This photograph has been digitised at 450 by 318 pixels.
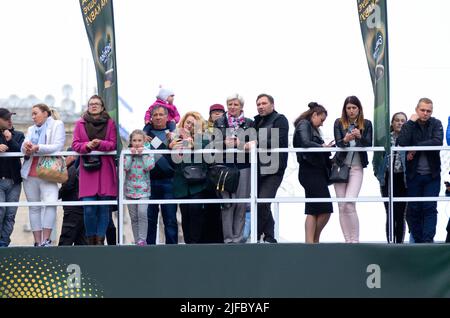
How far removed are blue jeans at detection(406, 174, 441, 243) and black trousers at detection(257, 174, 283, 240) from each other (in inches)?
56.5

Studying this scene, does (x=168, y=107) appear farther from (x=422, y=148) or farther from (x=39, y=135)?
(x=422, y=148)

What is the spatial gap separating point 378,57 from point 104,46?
2953mm

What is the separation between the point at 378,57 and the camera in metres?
14.6

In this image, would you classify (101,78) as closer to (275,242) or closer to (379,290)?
(275,242)

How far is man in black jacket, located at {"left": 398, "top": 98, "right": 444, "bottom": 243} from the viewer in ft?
47.8

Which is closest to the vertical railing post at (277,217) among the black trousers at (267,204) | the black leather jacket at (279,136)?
the black trousers at (267,204)

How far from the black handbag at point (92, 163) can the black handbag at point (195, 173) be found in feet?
2.98

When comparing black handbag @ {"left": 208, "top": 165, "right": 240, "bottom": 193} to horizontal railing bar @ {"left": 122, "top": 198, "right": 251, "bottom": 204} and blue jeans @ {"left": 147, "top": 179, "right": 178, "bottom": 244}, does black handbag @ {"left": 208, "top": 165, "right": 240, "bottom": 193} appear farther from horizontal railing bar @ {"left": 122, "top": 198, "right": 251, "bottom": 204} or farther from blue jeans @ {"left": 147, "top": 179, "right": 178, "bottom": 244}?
blue jeans @ {"left": 147, "top": 179, "right": 178, "bottom": 244}

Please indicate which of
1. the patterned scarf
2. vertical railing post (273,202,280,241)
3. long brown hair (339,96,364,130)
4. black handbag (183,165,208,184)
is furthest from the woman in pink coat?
long brown hair (339,96,364,130)

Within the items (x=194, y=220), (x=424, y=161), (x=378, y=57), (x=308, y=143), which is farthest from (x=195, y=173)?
(x=424, y=161)
